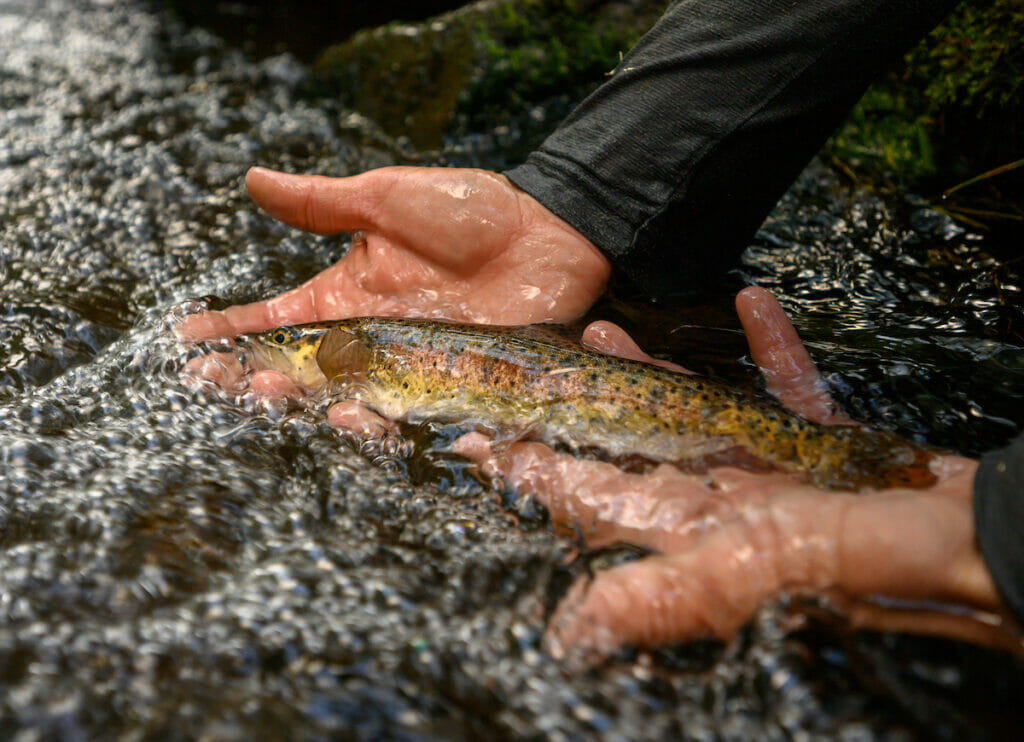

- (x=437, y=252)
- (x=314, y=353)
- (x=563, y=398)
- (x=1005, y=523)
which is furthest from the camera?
(x=437, y=252)

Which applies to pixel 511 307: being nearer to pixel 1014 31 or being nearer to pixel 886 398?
pixel 886 398

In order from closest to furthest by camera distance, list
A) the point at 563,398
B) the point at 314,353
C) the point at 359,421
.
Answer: the point at 563,398 < the point at 359,421 < the point at 314,353

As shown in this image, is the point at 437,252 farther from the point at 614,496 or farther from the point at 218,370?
the point at 614,496

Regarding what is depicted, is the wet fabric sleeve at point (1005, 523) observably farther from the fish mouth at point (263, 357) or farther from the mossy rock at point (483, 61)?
the mossy rock at point (483, 61)

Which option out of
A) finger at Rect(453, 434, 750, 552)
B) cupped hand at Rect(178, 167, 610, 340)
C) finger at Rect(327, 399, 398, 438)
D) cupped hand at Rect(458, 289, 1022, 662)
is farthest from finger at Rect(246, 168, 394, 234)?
cupped hand at Rect(458, 289, 1022, 662)

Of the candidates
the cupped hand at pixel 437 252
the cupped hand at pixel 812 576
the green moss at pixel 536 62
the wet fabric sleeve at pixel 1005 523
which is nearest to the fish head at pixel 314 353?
the cupped hand at pixel 437 252

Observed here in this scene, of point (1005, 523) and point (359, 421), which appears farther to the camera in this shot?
point (359, 421)

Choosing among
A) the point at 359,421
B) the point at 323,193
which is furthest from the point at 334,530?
the point at 323,193
